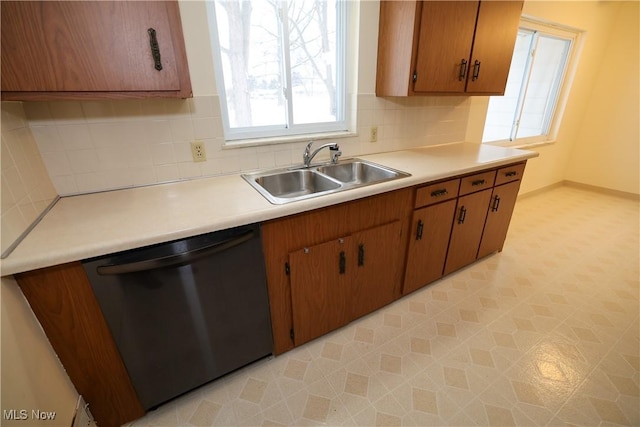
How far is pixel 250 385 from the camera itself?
139 cm

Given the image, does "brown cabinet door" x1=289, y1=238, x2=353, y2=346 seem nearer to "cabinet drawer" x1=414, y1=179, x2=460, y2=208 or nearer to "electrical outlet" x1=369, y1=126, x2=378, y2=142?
"cabinet drawer" x1=414, y1=179, x2=460, y2=208

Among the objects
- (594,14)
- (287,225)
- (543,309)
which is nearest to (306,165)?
(287,225)

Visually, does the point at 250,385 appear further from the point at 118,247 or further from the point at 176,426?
the point at 118,247

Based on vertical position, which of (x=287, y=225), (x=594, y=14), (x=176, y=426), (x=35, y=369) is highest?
(x=594, y=14)

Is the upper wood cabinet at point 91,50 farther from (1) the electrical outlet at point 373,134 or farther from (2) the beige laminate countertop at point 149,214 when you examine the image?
(1) the electrical outlet at point 373,134

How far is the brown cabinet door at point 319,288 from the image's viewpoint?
1354 millimetres

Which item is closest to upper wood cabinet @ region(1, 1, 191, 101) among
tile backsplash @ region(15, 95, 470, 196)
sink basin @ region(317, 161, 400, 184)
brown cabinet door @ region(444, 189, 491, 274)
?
tile backsplash @ region(15, 95, 470, 196)

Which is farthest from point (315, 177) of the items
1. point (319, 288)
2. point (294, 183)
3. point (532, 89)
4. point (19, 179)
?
point (532, 89)

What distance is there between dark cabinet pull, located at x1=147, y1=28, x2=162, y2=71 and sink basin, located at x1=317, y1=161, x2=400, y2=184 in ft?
3.22

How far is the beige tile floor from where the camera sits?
126 centimetres

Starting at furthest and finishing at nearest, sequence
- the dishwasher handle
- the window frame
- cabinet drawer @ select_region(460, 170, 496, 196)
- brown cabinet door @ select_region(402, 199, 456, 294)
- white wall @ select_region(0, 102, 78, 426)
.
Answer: the window frame
cabinet drawer @ select_region(460, 170, 496, 196)
brown cabinet door @ select_region(402, 199, 456, 294)
the dishwasher handle
white wall @ select_region(0, 102, 78, 426)

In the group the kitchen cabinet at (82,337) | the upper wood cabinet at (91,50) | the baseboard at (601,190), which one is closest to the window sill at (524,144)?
the baseboard at (601,190)

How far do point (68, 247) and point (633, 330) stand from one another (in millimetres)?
2885

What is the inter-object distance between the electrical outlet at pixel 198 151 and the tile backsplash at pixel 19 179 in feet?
2.00
